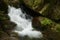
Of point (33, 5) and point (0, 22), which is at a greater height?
point (33, 5)

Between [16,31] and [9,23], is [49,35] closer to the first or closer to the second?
[16,31]

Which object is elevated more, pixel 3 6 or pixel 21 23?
pixel 3 6

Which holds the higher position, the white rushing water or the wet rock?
the wet rock

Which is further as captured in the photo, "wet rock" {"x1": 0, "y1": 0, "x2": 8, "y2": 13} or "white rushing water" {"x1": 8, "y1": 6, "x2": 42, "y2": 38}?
"wet rock" {"x1": 0, "y1": 0, "x2": 8, "y2": 13}

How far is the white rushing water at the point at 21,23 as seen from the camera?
41.2 ft

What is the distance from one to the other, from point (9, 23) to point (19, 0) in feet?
10.4

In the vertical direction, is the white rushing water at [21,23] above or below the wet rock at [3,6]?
below

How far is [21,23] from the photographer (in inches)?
578

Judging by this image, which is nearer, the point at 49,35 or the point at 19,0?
the point at 49,35

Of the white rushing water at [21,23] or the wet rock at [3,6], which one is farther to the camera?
the wet rock at [3,6]

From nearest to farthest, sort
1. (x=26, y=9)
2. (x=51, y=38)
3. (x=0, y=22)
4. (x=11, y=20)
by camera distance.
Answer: (x=51, y=38) → (x=0, y=22) → (x=11, y=20) → (x=26, y=9)

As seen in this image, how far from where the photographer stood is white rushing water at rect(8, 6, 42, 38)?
12559 mm

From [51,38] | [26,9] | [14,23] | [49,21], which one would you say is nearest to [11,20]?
[14,23]

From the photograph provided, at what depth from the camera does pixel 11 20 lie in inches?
585
